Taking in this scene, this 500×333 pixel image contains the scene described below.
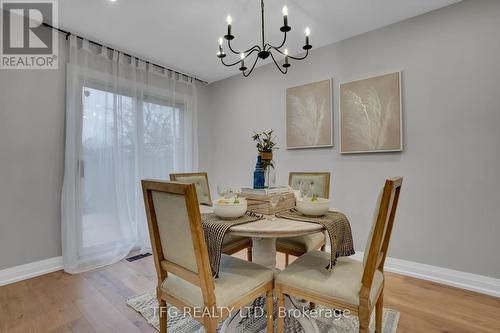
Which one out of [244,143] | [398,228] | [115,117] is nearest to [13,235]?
[115,117]

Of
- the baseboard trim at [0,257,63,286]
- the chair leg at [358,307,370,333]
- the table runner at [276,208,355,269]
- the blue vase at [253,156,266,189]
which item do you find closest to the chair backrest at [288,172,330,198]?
the blue vase at [253,156,266,189]

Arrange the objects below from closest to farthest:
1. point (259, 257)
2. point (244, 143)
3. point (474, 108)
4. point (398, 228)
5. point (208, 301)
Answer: point (208, 301) → point (259, 257) → point (474, 108) → point (398, 228) → point (244, 143)

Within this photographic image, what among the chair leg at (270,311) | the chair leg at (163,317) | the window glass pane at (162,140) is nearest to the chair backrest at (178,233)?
the chair leg at (163,317)

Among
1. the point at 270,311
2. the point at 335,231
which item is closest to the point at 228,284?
the point at 270,311

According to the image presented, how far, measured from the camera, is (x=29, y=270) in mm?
2375

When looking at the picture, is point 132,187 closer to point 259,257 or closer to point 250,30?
point 259,257

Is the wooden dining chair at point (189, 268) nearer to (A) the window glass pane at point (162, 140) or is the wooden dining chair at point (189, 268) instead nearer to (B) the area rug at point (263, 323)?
(B) the area rug at point (263, 323)

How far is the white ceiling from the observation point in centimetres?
215

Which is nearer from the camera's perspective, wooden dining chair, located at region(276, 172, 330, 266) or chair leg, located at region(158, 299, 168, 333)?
chair leg, located at region(158, 299, 168, 333)

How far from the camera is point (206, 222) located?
1.40m

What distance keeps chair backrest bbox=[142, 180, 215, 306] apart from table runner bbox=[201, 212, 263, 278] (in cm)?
15

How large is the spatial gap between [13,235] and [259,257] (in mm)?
2340

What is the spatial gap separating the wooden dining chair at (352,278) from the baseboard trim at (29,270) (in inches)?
96.7

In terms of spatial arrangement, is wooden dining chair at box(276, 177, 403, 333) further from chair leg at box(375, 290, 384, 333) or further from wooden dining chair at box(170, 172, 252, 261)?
wooden dining chair at box(170, 172, 252, 261)
